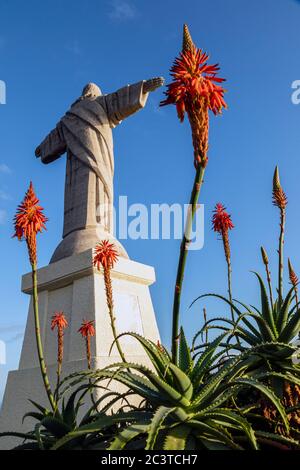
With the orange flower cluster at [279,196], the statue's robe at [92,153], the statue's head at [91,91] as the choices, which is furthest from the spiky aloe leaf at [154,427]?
the statue's head at [91,91]

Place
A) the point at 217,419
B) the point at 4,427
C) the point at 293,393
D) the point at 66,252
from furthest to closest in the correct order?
the point at 66,252, the point at 4,427, the point at 293,393, the point at 217,419

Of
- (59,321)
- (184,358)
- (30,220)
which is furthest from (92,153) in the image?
(184,358)

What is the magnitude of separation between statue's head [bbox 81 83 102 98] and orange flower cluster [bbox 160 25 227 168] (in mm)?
8710

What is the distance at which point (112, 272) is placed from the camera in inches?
334

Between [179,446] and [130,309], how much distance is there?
6.38 m

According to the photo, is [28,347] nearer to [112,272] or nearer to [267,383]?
[112,272]

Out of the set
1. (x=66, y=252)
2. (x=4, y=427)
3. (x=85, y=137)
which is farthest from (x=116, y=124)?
(x=4, y=427)

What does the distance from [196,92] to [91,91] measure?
9.30 m

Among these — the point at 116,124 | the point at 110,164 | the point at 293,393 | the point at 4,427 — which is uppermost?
the point at 116,124

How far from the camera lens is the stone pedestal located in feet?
25.3

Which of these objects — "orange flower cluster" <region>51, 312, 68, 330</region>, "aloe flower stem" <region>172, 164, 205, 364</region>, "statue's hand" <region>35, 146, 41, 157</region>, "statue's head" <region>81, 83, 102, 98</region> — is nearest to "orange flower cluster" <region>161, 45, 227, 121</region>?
"aloe flower stem" <region>172, 164, 205, 364</region>

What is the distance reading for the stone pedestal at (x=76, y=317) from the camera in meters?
7.71

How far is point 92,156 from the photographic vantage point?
33.1ft

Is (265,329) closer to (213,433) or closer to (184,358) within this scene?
(184,358)
